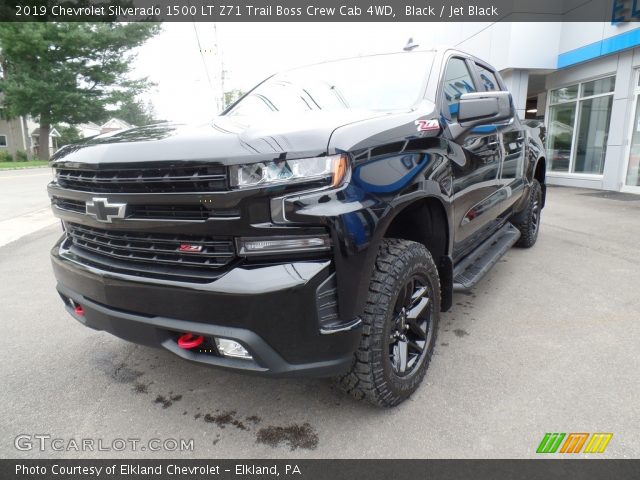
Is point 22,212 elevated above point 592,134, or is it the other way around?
point 592,134

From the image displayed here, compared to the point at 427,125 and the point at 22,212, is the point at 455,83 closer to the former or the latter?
the point at 427,125

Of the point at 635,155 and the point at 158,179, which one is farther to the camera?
the point at 635,155

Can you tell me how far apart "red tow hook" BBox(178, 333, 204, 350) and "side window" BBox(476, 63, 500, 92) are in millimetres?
3092

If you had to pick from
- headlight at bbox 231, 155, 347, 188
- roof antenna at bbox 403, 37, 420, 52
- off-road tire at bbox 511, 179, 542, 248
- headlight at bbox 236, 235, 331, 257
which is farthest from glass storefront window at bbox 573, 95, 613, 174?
headlight at bbox 236, 235, 331, 257

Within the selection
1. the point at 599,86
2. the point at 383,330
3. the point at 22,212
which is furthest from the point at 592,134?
the point at 22,212

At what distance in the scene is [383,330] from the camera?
6.57 feet

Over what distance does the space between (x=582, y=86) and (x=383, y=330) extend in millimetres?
12874

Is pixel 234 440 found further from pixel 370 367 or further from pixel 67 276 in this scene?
pixel 67 276

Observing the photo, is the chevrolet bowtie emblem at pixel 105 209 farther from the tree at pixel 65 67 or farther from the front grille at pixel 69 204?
the tree at pixel 65 67

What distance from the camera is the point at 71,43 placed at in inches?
1207

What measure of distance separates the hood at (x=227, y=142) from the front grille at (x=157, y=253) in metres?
0.33

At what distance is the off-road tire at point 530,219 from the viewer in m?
5.14

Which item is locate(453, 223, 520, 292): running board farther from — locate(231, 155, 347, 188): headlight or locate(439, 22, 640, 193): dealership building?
locate(439, 22, 640, 193): dealership building

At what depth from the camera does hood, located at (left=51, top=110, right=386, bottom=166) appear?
173 cm
